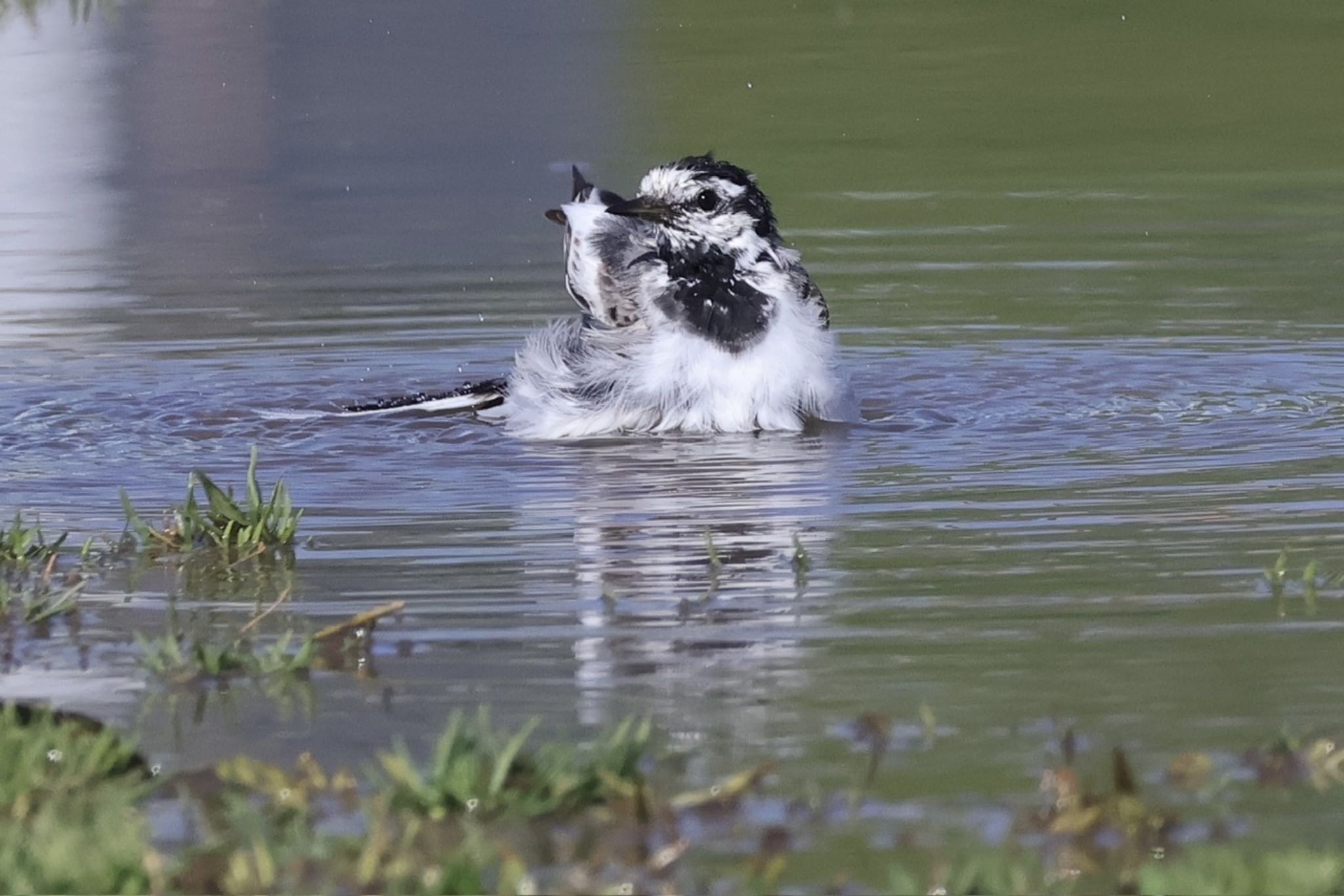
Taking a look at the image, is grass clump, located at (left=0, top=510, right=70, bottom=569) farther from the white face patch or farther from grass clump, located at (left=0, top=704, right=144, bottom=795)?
the white face patch

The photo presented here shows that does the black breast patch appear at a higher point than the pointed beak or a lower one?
lower

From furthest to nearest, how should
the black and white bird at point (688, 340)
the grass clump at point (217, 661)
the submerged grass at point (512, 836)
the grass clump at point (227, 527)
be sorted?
the black and white bird at point (688, 340) → the grass clump at point (227, 527) → the grass clump at point (217, 661) → the submerged grass at point (512, 836)

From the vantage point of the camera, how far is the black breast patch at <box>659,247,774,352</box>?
873 cm

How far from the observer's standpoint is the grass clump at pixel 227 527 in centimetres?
658

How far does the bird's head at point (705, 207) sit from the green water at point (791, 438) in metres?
0.80

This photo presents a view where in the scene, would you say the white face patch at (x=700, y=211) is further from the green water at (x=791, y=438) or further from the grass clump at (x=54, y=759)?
the grass clump at (x=54, y=759)

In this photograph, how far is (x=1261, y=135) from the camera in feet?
56.7

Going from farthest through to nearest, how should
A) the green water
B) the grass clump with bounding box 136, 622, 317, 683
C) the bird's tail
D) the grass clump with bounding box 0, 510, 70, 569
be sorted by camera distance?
the bird's tail → the grass clump with bounding box 0, 510, 70, 569 → the grass clump with bounding box 136, 622, 317, 683 → the green water

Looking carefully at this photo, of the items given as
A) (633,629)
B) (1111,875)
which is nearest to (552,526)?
(633,629)

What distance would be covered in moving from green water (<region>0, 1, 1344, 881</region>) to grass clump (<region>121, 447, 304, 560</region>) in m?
0.14

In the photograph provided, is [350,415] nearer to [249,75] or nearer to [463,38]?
[249,75]

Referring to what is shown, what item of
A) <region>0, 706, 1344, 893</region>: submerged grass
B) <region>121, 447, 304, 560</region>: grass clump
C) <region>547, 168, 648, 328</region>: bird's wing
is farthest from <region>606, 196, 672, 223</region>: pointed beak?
<region>0, 706, 1344, 893</region>: submerged grass

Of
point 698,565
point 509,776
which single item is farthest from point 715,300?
point 509,776

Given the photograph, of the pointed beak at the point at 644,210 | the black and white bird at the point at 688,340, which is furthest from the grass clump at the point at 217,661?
the pointed beak at the point at 644,210
